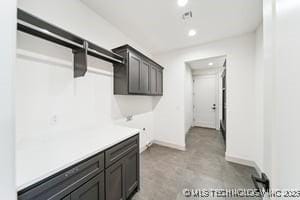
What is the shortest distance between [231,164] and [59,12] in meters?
4.00

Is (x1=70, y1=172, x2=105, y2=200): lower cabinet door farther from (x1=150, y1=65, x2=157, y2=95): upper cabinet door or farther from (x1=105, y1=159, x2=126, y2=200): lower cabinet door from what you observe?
(x1=150, y1=65, x2=157, y2=95): upper cabinet door

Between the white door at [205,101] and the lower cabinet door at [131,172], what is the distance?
15.6 ft

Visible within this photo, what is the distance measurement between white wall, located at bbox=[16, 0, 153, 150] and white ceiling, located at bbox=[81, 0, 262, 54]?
303 mm

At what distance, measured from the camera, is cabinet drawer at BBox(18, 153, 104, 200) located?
785 millimetres

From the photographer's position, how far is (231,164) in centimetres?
267

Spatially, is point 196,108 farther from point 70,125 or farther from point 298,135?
point 298,135

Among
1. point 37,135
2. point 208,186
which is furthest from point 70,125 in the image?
point 208,186

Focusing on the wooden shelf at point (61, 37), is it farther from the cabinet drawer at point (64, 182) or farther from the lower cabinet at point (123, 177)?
the lower cabinet at point (123, 177)

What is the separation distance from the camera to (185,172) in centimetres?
237

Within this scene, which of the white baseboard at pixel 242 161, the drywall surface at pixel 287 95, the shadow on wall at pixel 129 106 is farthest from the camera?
the white baseboard at pixel 242 161

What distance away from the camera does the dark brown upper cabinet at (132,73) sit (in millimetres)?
2207

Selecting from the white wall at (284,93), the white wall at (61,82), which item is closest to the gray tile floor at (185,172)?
the white wall at (61,82)

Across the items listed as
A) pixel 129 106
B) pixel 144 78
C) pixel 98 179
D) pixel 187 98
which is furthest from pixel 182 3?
pixel 187 98

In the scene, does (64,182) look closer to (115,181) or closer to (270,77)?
(115,181)
